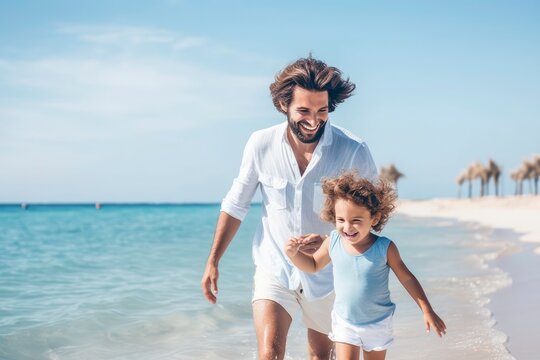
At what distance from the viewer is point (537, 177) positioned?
70.6 metres

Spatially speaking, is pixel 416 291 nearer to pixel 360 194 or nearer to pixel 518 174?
pixel 360 194

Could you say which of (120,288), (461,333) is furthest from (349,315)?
(120,288)

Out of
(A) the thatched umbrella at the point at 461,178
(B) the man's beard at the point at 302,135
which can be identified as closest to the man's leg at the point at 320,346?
(B) the man's beard at the point at 302,135

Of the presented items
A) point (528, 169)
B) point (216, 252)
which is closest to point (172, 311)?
point (216, 252)

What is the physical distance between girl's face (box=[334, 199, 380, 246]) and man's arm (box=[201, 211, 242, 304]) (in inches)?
32.6

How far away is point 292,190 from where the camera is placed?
413cm

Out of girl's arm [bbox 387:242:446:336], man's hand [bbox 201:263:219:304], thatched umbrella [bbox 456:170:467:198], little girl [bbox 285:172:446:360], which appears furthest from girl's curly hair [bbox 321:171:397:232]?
thatched umbrella [bbox 456:170:467:198]

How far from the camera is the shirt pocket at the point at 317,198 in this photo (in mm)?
4051

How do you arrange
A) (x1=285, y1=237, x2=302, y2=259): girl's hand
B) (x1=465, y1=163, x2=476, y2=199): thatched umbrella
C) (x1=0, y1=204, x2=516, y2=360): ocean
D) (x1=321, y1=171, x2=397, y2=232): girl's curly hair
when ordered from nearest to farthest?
1. (x1=321, y1=171, x2=397, y2=232): girl's curly hair
2. (x1=285, y1=237, x2=302, y2=259): girl's hand
3. (x1=0, y1=204, x2=516, y2=360): ocean
4. (x1=465, y1=163, x2=476, y2=199): thatched umbrella

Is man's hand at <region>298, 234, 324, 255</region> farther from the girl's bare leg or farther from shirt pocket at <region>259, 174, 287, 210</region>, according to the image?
the girl's bare leg

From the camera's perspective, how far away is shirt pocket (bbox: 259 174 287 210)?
413 cm

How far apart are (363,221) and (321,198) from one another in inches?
15.6

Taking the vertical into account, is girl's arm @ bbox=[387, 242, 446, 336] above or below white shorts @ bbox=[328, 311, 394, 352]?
above

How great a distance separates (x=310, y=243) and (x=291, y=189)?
1.31ft
